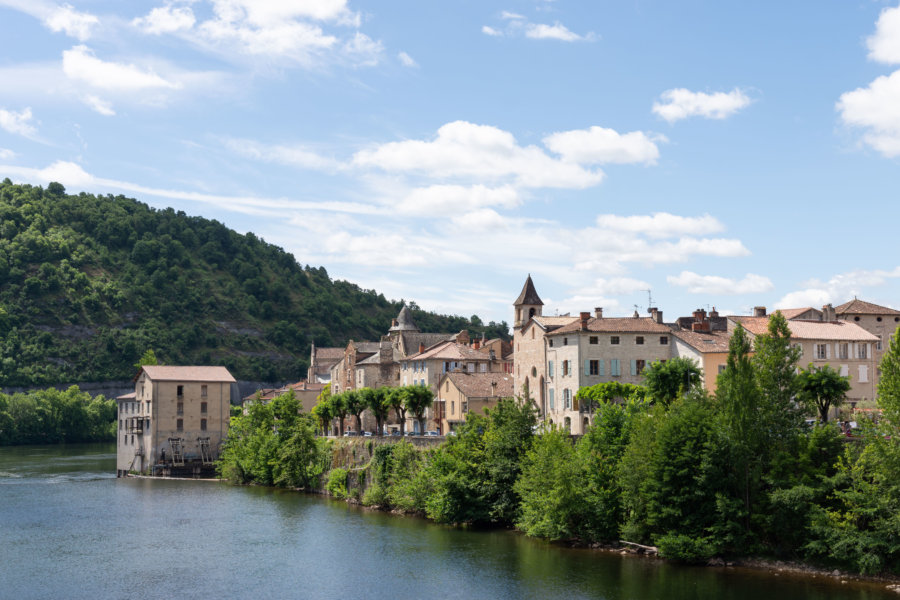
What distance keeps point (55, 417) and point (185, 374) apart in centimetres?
6147

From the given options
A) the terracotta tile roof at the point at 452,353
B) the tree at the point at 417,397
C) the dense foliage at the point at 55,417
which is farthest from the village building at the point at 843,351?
the dense foliage at the point at 55,417

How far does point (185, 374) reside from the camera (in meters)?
112

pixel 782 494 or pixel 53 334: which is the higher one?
pixel 53 334

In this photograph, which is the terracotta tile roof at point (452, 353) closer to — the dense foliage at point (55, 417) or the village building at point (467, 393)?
the village building at point (467, 393)

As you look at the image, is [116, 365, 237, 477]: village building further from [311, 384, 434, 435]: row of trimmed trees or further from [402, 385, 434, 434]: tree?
[402, 385, 434, 434]: tree

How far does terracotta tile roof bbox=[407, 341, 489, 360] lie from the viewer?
10375 centimetres

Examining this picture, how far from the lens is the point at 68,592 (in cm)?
4741

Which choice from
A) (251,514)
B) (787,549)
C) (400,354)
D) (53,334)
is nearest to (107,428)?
(53,334)

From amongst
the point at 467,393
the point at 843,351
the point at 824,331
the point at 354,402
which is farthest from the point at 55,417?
the point at 843,351

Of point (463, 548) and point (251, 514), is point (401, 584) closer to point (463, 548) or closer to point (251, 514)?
point (463, 548)

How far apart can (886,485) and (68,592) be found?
42.5 m

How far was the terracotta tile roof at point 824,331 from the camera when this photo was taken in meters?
76.1

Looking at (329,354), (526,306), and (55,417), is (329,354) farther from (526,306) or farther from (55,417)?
(526,306)

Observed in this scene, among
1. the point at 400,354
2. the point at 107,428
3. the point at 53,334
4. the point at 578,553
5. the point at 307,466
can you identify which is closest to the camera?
the point at 578,553
